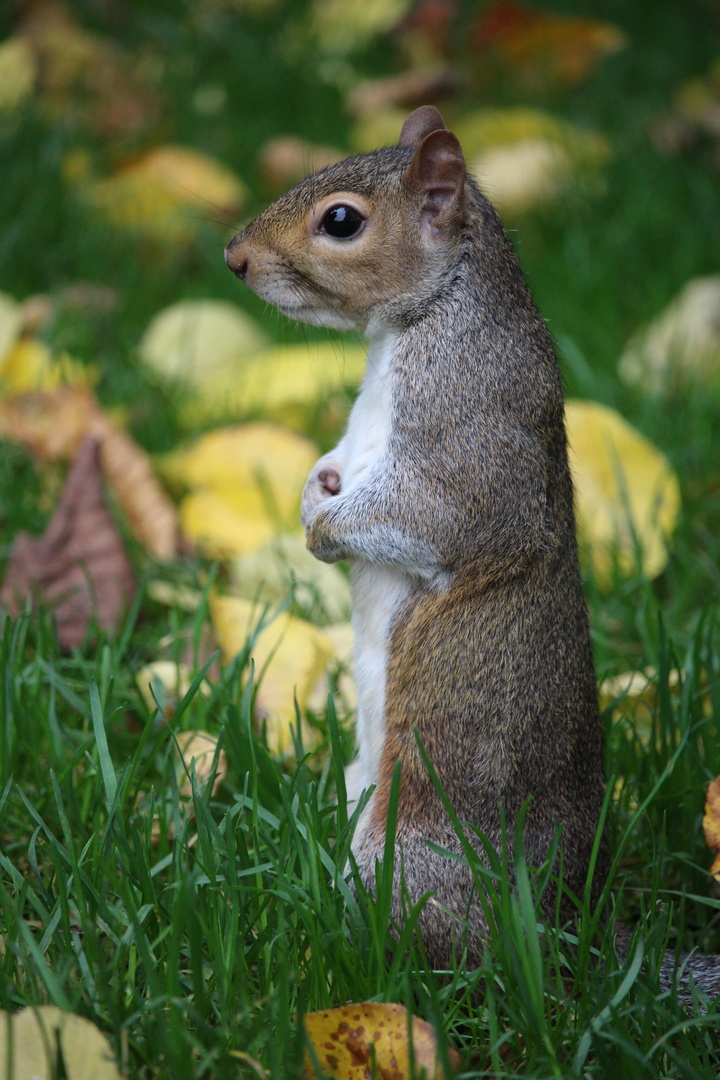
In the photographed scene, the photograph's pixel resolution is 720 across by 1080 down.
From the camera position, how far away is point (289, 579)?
2.73m

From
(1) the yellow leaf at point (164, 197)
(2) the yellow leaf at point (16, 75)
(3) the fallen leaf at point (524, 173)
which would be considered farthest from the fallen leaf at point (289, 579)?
(2) the yellow leaf at point (16, 75)

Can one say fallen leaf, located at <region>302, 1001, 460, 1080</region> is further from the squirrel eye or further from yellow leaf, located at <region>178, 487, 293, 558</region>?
yellow leaf, located at <region>178, 487, 293, 558</region>

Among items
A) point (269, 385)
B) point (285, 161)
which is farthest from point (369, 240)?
point (285, 161)

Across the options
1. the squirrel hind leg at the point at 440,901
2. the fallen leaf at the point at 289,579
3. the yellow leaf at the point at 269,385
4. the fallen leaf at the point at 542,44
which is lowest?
the squirrel hind leg at the point at 440,901

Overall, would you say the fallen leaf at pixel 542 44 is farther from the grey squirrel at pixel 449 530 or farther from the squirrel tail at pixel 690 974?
the squirrel tail at pixel 690 974

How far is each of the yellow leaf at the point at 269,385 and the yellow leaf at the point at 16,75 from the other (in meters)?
2.46

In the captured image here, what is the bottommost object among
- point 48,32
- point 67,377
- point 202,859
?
point 202,859

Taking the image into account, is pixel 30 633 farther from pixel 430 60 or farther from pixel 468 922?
pixel 430 60

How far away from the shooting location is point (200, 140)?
5621mm

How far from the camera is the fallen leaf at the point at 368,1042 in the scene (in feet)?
4.57

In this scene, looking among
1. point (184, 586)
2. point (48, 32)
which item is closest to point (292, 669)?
point (184, 586)

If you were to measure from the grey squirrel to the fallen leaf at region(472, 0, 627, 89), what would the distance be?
4.98 m

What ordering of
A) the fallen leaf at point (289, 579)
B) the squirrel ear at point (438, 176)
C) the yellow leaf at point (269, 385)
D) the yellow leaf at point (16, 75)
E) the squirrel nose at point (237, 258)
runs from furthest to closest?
1. the yellow leaf at point (16, 75)
2. the yellow leaf at point (269, 385)
3. the fallen leaf at point (289, 579)
4. the squirrel nose at point (237, 258)
5. the squirrel ear at point (438, 176)

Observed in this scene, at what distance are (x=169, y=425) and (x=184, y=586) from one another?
0.85 m
